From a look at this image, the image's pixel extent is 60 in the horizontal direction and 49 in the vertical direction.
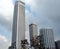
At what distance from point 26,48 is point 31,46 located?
31633mm

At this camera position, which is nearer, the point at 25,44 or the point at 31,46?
the point at 25,44

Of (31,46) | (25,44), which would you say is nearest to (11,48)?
(31,46)

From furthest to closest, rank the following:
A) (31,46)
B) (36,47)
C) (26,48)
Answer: (31,46) → (36,47) → (26,48)

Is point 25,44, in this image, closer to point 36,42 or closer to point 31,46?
point 36,42

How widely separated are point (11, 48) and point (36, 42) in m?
39.6

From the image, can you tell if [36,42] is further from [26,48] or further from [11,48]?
[11,48]

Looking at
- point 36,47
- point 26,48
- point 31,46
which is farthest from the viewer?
point 31,46

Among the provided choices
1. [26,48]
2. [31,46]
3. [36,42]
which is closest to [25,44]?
[26,48]

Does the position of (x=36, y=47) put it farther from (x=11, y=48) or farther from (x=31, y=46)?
(x=11, y=48)

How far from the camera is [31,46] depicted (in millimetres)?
180250

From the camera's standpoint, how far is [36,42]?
16462 centimetres

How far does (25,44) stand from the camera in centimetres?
15312

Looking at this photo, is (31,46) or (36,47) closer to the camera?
(36,47)

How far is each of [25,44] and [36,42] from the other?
56.0 feet
